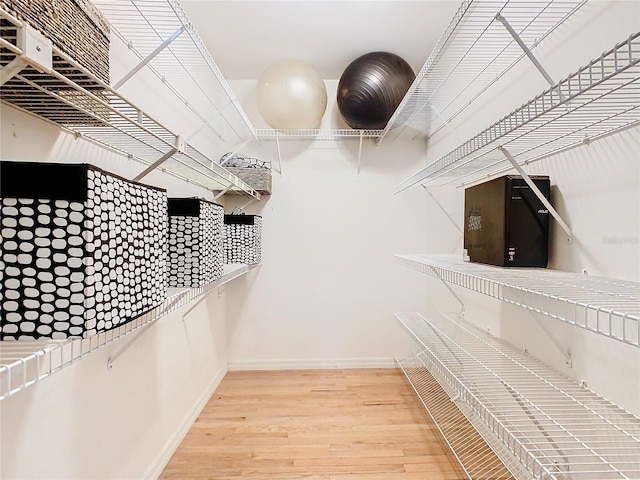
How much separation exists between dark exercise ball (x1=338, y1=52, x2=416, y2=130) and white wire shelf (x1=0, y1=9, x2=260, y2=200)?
1.24 metres

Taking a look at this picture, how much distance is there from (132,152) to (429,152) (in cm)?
195

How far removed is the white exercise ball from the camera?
232 centimetres

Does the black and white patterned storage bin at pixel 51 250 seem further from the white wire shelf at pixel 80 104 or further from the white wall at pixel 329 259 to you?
the white wall at pixel 329 259

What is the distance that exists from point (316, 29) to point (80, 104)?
1.62 metres

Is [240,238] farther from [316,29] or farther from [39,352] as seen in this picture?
[39,352]

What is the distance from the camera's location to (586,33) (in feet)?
3.90

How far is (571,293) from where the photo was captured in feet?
2.75

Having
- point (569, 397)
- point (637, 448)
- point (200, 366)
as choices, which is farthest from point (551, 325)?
point (200, 366)

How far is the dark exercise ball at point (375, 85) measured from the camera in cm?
225

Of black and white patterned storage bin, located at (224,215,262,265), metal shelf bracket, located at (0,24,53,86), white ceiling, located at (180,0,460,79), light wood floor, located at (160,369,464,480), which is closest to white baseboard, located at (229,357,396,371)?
light wood floor, located at (160,369,464,480)

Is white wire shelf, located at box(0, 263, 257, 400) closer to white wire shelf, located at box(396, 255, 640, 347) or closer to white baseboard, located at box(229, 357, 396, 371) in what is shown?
white wire shelf, located at box(396, 255, 640, 347)

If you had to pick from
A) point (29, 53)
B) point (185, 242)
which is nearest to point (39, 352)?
point (29, 53)

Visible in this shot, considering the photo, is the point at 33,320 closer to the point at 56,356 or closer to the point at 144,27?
the point at 56,356

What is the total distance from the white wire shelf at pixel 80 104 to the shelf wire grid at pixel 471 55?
921 millimetres
